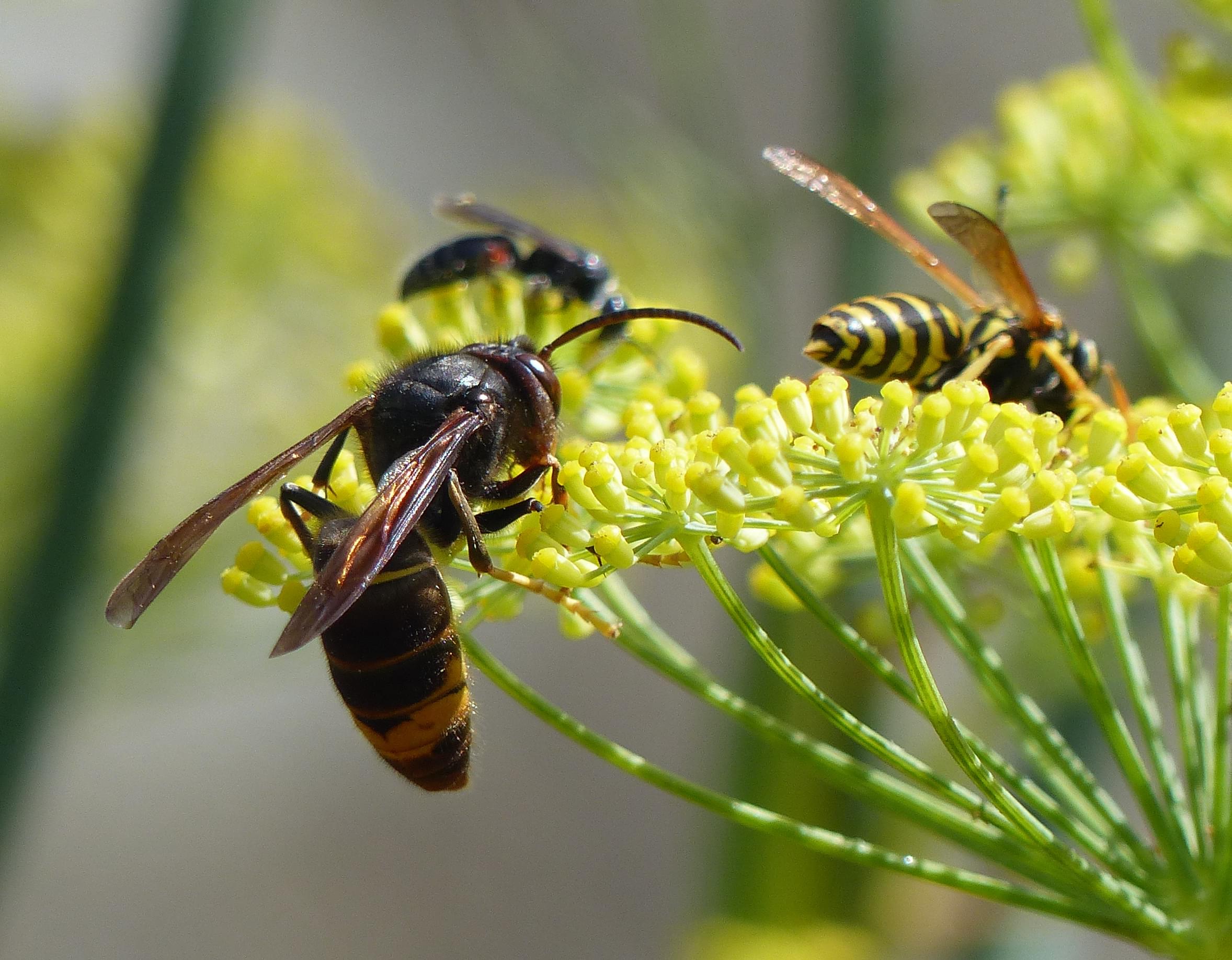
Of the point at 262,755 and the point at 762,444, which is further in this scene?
the point at 262,755

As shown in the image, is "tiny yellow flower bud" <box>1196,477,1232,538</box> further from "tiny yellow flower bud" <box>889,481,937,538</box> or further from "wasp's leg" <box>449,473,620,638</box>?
"wasp's leg" <box>449,473,620,638</box>

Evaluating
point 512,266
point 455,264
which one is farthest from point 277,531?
point 512,266

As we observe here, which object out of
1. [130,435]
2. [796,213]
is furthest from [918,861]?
[796,213]

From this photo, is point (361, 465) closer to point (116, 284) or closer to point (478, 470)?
point (478, 470)

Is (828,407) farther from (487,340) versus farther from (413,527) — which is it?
(487,340)

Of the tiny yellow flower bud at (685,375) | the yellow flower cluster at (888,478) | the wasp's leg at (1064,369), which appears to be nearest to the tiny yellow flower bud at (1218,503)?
the yellow flower cluster at (888,478)

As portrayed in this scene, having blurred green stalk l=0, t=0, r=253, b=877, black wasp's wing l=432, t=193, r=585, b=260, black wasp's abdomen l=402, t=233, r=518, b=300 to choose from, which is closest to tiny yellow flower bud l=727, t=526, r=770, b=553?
black wasp's abdomen l=402, t=233, r=518, b=300

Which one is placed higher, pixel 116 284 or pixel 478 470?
pixel 116 284
